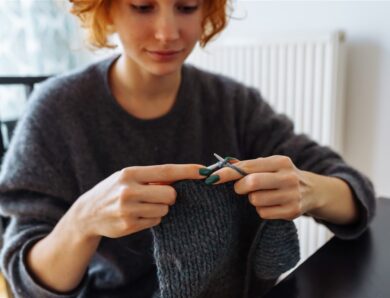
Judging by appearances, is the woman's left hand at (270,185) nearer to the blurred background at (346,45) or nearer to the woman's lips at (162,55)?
the woman's lips at (162,55)

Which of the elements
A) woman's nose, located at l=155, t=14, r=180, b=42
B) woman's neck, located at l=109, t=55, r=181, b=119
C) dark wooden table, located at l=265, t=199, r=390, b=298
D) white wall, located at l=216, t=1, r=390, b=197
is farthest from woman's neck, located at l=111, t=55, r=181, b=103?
white wall, located at l=216, t=1, r=390, b=197

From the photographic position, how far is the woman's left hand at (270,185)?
1.59ft

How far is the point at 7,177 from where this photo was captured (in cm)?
62

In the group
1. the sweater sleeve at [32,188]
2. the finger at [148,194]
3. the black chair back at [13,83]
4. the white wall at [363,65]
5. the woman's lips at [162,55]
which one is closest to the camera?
the finger at [148,194]

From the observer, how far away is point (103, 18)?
2.41ft

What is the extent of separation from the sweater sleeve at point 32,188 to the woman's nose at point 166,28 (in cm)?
24

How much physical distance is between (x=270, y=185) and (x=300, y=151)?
30cm

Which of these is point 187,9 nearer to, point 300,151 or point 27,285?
point 300,151

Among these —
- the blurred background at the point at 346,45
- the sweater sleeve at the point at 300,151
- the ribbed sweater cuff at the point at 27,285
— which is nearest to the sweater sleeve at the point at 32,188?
the ribbed sweater cuff at the point at 27,285

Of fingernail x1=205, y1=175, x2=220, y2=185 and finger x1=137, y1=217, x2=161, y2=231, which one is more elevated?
fingernail x1=205, y1=175, x2=220, y2=185

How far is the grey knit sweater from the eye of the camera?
1.63ft

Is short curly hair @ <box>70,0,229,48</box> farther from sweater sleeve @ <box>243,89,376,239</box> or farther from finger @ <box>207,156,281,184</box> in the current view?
finger @ <box>207,156,281,184</box>

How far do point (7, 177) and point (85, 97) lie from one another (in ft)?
0.69

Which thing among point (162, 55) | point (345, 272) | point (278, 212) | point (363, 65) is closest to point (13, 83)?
point (162, 55)
